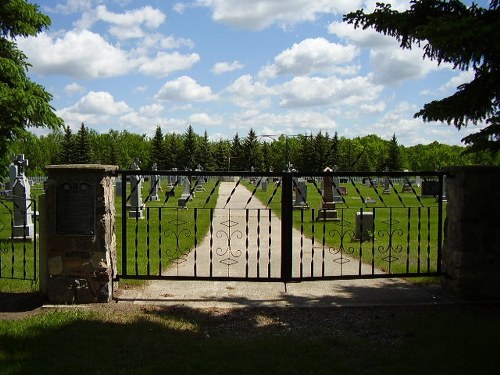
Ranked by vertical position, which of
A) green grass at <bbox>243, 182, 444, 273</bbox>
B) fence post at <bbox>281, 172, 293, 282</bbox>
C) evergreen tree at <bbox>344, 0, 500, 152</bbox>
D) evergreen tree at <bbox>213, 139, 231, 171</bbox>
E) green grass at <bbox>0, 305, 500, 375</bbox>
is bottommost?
green grass at <bbox>0, 305, 500, 375</bbox>

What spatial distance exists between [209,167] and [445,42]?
74.0 metres

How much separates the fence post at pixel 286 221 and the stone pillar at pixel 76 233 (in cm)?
221

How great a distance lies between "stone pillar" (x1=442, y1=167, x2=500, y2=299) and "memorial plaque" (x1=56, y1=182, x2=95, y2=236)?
4.58 m

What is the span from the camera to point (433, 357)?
4262 millimetres

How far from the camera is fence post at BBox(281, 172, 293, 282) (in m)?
6.21

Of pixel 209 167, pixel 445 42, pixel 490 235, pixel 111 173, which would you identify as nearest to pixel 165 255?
pixel 111 173

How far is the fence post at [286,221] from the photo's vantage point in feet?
20.4

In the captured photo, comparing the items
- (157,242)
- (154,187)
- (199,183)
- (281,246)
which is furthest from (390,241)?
(199,183)

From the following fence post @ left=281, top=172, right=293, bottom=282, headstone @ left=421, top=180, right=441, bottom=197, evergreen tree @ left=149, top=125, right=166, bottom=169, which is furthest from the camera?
evergreen tree @ left=149, top=125, right=166, bottom=169

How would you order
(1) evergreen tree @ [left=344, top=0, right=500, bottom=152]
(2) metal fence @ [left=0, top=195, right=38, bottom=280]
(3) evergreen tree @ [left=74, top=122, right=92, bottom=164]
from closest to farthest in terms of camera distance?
(1) evergreen tree @ [left=344, top=0, right=500, bottom=152] < (2) metal fence @ [left=0, top=195, right=38, bottom=280] < (3) evergreen tree @ [left=74, top=122, right=92, bottom=164]

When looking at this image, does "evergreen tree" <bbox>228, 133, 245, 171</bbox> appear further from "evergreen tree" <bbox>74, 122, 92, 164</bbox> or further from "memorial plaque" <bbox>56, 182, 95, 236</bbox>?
"memorial plaque" <bbox>56, 182, 95, 236</bbox>

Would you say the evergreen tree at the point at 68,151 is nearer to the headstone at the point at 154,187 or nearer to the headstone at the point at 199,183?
the headstone at the point at 199,183

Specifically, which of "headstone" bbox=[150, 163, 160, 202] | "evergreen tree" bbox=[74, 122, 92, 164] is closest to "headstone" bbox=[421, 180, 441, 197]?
"headstone" bbox=[150, 163, 160, 202]

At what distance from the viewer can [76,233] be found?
578 cm
